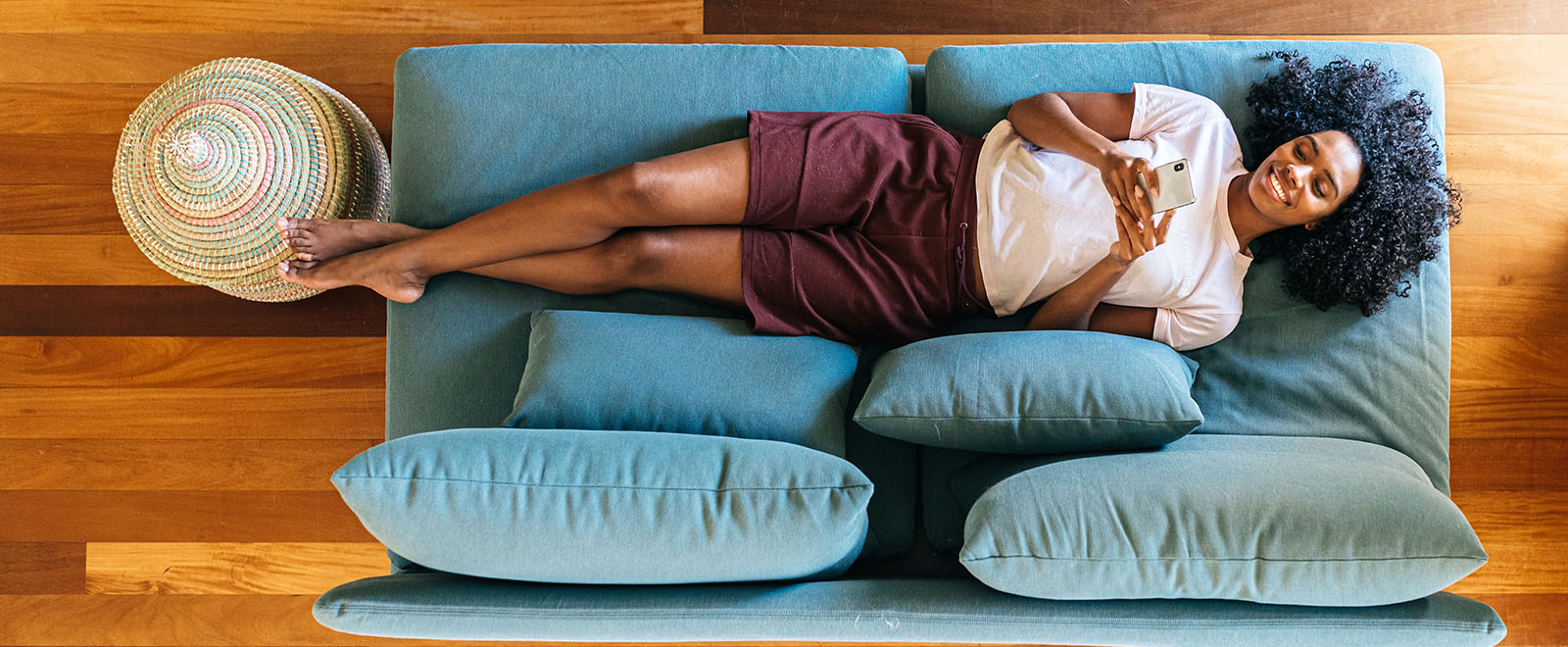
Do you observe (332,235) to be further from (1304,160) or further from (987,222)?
(1304,160)

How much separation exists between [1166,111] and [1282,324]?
42cm

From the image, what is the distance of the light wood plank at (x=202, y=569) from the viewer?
1.94m

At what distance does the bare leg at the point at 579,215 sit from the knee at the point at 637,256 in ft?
0.08

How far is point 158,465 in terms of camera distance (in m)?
1.95

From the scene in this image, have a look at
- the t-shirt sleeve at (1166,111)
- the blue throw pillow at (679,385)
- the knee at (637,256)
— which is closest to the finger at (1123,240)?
the t-shirt sleeve at (1166,111)

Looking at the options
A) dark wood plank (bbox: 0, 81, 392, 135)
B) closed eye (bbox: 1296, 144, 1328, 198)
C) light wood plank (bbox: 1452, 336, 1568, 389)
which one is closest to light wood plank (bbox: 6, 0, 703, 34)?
dark wood plank (bbox: 0, 81, 392, 135)

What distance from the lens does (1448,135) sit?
77.9 inches

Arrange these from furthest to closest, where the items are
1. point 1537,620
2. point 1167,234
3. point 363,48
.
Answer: point 363,48 → point 1537,620 → point 1167,234

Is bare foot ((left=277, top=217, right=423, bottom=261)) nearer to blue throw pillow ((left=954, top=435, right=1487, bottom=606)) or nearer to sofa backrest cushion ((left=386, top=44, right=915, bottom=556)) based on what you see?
sofa backrest cushion ((left=386, top=44, right=915, bottom=556))

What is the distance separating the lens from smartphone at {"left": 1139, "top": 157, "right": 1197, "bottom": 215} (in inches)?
49.1

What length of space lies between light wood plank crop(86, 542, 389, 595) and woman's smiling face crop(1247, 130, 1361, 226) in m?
1.93

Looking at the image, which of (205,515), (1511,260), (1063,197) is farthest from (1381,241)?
(205,515)

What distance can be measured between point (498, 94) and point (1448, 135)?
2.02 metres

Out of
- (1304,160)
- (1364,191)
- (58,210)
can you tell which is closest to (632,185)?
(1304,160)
